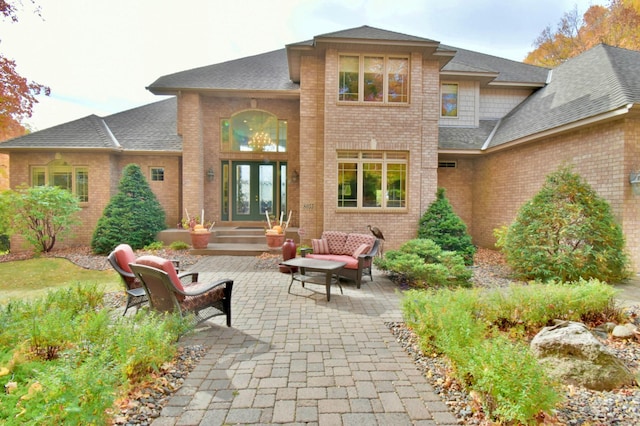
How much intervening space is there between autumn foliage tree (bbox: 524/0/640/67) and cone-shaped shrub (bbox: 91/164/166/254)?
22.0 metres

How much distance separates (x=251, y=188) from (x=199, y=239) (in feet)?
11.5

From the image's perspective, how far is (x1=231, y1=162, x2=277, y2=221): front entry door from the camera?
1289 cm

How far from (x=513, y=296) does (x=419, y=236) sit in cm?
529

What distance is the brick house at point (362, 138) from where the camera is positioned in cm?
870

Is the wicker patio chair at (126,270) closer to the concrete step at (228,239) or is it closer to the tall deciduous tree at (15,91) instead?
the concrete step at (228,239)

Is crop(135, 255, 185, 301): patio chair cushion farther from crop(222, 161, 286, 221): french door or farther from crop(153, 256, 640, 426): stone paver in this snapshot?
crop(222, 161, 286, 221): french door

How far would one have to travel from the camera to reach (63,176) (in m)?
12.1

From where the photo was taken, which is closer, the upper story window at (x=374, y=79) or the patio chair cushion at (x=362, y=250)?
the patio chair cushion at (x=362, y=250)

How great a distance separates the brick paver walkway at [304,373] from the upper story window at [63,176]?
34.1 ft

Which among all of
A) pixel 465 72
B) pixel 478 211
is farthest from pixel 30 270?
pixel 465 72

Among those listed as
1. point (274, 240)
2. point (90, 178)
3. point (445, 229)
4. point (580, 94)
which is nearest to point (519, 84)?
point (580, 94)

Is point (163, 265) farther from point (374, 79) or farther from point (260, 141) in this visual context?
point (260, 141)

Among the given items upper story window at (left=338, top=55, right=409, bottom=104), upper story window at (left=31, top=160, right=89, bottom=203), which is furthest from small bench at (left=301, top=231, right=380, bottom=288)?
upper story window at (left=31, top=160, right=89, bottom=203)

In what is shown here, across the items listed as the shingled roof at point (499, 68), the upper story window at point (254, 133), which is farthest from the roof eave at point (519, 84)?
the upper story window at point (254, 133)
